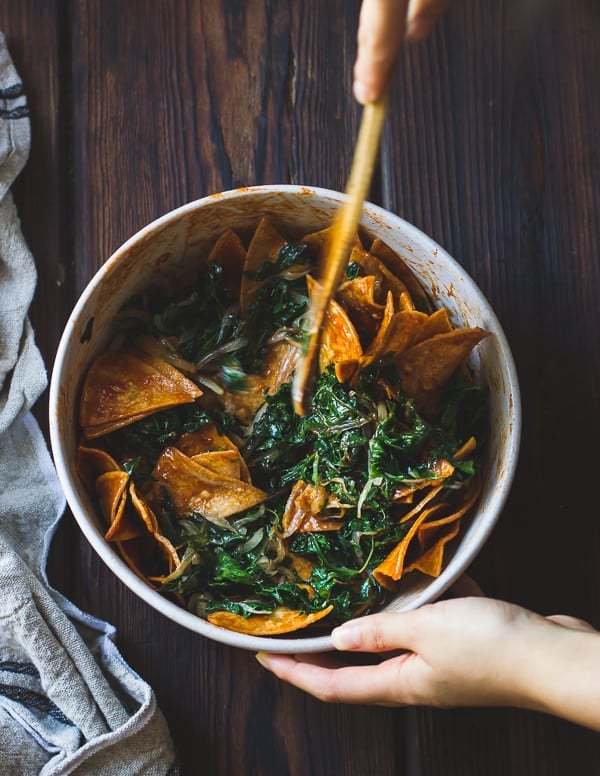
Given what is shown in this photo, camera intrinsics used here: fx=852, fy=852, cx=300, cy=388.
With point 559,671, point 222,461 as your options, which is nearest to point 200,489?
point 222,461

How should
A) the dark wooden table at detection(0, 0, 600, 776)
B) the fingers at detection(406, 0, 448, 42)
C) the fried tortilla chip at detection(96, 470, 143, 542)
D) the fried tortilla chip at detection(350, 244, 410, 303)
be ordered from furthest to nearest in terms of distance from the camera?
the dark wooden table at detection(0, 0, 600, 776)
the fried tortilla chip at detection(350, 244, 410, 303)
the fried tortilla chip at detection(96, 470, 143, 542)
the fingers at detection(406, 0, 448, 42)

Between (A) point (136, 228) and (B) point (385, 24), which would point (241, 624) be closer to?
(A) point (136, 228)

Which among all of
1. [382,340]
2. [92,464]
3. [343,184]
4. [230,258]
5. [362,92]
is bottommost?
[92,464]

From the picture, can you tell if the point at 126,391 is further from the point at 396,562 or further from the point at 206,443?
the point at 396,562

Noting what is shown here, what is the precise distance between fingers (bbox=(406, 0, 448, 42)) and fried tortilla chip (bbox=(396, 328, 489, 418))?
484 mm

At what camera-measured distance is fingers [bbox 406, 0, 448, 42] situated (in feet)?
3.68

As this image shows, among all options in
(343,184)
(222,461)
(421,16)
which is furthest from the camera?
(343,184)

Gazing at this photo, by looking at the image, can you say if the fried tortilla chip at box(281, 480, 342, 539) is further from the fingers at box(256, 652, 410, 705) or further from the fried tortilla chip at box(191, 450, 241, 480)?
the fingers at box(256, 652, 410, 705)

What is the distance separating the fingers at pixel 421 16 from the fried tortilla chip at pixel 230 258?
1.76 feet

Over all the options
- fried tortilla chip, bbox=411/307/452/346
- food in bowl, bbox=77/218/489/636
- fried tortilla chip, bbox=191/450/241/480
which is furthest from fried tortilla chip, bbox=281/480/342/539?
fried tortilla chip, bbox=411/307/452/346

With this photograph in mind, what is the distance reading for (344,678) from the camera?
1.44 meters

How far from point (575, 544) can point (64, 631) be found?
102 centimetres

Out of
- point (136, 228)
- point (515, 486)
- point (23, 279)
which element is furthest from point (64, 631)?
point (515, 486)

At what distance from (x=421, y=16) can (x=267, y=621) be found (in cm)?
96
